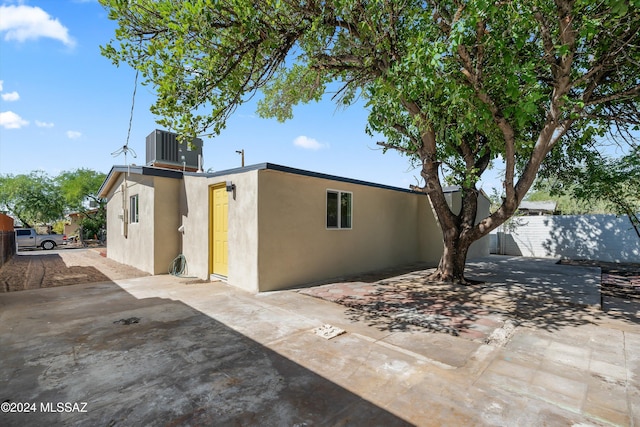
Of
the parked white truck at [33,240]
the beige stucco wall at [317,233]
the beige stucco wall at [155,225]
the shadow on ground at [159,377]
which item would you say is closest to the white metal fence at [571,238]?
the beige stucco wall at [317,233]

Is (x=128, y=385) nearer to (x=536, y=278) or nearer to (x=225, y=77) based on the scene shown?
(x=225, y=77)

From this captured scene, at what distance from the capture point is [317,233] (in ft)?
25.8

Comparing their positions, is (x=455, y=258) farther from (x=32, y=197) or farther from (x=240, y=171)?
(x=32, y=197)

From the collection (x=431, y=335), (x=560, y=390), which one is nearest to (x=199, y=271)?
(x=431, y=335)

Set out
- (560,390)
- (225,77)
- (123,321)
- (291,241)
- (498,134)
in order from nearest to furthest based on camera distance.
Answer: (560,390) → (123,321) → (225,77) → (498,134) → (291,241)

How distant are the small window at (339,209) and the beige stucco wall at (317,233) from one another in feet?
0.55

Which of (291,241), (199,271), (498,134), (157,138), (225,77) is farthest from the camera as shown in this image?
(157,138)

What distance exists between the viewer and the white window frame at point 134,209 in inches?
400

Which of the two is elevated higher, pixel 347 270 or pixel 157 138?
pixel 157 138

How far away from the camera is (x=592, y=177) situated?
31.8 feet

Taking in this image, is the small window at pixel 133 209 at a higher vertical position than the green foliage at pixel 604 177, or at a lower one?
lower

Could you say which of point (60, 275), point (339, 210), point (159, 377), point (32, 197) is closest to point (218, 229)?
point (339, 210)

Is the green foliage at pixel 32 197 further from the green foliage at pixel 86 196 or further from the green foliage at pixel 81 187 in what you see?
the green foliage at pixel 81 187

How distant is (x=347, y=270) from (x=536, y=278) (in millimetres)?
5313
